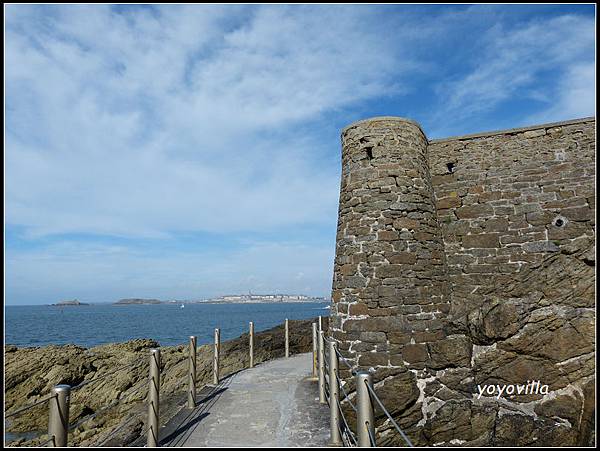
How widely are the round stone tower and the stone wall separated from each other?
3 centimetres

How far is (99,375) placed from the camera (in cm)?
1853

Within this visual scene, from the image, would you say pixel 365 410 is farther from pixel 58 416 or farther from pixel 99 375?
pixel 99 375

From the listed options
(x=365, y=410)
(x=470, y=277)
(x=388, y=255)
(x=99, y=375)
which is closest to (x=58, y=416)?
(x=365, y=410)

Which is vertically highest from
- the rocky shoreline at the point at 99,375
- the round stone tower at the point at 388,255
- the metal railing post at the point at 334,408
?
the round stone tower at the point at 388,255

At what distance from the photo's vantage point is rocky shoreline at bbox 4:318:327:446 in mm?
15107

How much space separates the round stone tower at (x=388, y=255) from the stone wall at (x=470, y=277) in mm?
27

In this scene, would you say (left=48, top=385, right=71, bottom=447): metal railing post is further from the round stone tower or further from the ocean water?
the ocean water

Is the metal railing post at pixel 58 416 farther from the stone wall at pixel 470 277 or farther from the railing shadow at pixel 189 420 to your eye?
the stone wall at pixel 470 277

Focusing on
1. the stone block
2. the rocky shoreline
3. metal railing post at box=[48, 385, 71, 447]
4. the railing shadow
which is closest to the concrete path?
the railing shadow

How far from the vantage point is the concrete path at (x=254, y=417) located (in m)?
5.50

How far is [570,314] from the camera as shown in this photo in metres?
8.33

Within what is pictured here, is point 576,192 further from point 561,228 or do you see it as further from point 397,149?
point 397,149

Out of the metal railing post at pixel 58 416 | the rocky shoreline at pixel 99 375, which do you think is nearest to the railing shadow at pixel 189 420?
the metal railing post at pixel 58 416

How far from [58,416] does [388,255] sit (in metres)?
6.78
